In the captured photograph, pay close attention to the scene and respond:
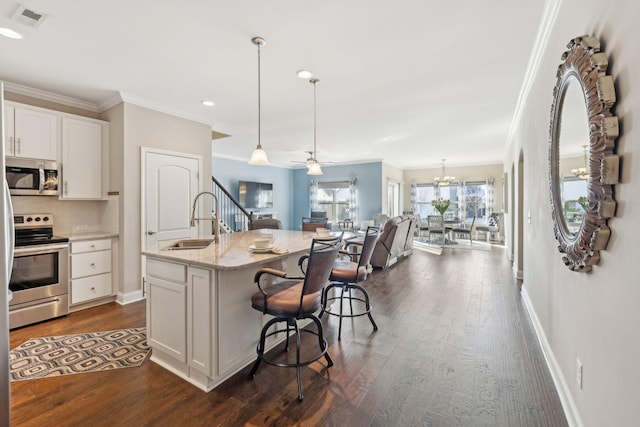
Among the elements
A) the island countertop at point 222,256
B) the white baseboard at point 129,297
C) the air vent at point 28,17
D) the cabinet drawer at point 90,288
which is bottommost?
the white baseboard at point 129,297

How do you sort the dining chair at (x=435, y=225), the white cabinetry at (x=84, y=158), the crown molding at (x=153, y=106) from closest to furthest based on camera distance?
the white cabinetry at (x=84, y=158), the crown molding at (x=153, y=106), the dining chair at (x=435, y=225)

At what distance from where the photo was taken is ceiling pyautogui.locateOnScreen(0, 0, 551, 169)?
2205 mm

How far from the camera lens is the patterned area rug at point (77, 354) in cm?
229

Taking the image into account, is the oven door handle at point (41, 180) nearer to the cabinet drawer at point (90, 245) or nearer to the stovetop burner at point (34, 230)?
the stovetop burner at point (34, 230)

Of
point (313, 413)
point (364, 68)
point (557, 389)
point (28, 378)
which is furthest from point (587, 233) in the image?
point (28, 378)

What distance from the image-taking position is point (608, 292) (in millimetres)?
1279

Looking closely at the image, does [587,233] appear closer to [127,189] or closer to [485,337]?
[485,337]

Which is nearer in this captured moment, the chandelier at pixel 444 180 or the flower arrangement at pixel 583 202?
the flower arrangement at pixel 583 202

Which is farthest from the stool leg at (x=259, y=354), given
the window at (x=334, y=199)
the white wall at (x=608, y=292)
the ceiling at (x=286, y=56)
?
the window at (x=334, y=199)

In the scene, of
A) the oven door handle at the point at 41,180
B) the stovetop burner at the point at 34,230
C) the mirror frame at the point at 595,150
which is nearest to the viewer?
the mirror frame at the point at 595,150

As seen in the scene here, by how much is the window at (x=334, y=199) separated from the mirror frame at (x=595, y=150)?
843 centimetres

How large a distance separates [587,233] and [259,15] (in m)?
2.54

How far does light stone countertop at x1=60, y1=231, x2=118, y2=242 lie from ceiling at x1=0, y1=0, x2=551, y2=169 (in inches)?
69.7

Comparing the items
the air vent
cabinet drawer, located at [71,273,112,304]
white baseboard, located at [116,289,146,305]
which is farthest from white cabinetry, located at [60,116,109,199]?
the air vent
